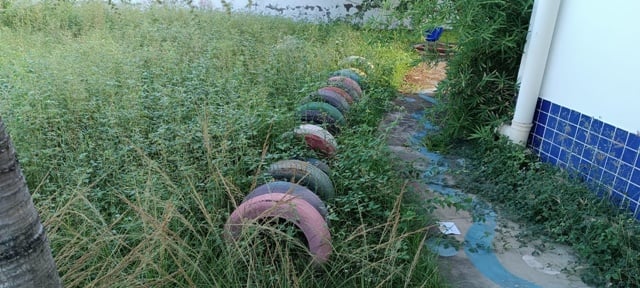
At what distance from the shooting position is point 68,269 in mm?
2162

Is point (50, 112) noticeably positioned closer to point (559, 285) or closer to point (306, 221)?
point (306, 221)

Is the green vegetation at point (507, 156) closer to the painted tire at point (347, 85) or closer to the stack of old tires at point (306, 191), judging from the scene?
the painted tire at point (347, 85)

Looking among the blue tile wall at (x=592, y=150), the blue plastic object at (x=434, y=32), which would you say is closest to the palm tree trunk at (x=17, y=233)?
the blue tile wall at (x=592, y=150)

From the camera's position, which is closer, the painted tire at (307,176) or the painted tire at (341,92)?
the painted tire at (307,176)

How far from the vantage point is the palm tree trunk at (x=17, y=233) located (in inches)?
33.5

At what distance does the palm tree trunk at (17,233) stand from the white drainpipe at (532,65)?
3789mm

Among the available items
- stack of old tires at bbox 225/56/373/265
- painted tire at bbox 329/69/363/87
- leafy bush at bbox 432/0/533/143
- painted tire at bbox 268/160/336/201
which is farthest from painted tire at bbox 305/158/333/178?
painted tire at bbox 329/69/363/87

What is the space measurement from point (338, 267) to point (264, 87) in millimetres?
2813

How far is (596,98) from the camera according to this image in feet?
11.0

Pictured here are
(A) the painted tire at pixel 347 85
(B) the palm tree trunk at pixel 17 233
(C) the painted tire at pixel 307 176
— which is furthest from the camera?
(A) the painted tire at pixel 347 85

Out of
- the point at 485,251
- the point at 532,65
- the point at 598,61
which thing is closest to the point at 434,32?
the point at 532,65

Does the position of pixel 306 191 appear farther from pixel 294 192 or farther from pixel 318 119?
pixel 318 119

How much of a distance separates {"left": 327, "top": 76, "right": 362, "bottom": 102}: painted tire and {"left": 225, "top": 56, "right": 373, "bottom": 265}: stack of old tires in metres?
0.78

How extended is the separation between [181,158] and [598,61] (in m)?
3.08
